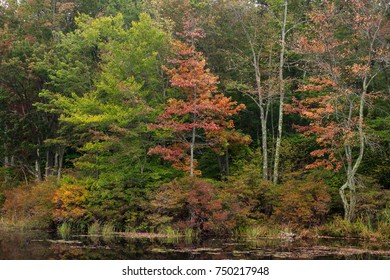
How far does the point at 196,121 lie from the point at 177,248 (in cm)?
850

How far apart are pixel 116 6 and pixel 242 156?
15782 millimetres

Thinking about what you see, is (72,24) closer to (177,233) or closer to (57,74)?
(57,74)

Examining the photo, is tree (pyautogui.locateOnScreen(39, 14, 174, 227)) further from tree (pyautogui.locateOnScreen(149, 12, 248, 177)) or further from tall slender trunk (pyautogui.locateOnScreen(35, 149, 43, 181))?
tall slender trunk (pyautogui.locateOnScreen(35, 149, 43, 181))

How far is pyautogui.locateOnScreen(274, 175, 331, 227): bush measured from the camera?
20.3 metres

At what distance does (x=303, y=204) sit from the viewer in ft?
66.8

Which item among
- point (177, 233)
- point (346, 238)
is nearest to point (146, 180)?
point (177, 233)

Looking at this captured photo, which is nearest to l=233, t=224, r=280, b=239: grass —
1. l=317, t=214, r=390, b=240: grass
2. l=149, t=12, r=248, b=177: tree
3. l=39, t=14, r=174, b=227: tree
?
l=317, t=214, r=390, b=240: grass

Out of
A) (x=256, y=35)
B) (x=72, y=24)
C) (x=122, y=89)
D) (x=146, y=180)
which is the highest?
(x=72, y=24)

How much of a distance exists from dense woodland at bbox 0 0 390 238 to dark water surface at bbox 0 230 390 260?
2.14 meters

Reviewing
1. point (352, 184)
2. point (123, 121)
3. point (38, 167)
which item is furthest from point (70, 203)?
point (352, 184)

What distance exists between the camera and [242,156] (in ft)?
84.9

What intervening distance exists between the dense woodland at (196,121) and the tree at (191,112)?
0.09 metres

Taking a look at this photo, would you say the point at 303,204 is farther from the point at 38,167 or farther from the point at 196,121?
the point at 38,167

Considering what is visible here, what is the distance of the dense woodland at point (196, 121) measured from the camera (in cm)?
2044
